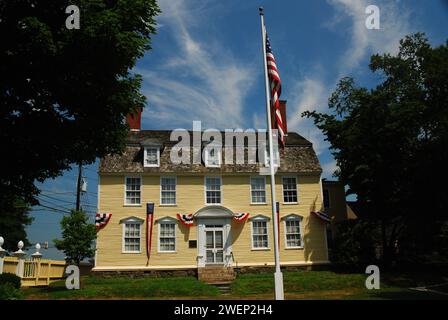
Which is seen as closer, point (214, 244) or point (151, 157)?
point (214, 244)

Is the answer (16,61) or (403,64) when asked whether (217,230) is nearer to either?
(16,61)

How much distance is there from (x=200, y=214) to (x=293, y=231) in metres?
6.31

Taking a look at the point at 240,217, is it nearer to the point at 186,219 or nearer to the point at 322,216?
the point at 186,219

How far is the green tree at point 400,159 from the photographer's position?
2330 centimetres

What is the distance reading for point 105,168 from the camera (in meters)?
25.3

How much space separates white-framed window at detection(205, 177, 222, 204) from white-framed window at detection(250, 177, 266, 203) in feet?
7.18

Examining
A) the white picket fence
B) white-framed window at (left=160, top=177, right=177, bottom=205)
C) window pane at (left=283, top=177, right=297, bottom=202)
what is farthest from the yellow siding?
the white picket fence

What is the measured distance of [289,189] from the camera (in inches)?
1052

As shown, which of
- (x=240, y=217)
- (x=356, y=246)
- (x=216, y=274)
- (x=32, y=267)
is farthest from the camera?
(x=240, y=217)

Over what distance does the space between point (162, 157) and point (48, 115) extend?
13094mm

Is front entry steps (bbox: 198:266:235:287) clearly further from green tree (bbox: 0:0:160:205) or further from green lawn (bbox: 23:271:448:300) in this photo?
green tree (bbox: 0:0:160:205)

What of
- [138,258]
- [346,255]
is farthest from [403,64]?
[138,258]

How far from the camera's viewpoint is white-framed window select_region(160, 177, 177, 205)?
25.7 metres

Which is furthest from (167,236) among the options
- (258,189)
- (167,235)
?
(258,189)
